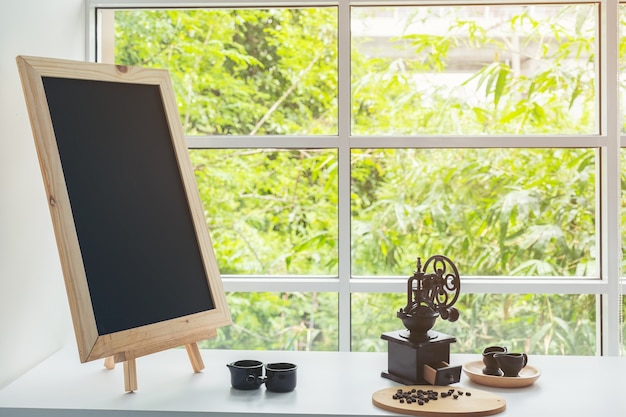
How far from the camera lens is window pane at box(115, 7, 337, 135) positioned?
272cm

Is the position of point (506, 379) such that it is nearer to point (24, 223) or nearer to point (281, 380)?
point (281, 380)

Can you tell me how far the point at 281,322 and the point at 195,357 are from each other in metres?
0.75

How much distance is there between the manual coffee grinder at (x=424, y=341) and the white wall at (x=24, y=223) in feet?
3.32

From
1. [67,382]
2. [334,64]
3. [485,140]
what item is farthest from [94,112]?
[485,140]

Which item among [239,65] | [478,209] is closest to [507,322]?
[478,209]

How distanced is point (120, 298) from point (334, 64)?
1309mm

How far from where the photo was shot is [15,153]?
201 centimetres

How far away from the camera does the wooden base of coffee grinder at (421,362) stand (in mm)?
1888

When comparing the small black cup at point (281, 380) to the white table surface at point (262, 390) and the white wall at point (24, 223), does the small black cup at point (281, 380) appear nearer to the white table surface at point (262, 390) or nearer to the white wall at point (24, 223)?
the white table surface at point (262, 390)

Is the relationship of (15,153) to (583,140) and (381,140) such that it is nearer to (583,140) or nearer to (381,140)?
(381,140)

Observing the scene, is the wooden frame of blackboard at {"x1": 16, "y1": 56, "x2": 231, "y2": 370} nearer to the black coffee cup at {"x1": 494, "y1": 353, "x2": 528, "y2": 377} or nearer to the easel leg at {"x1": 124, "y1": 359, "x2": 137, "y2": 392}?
the easel leg at {"x1": 124, "y1": 359, "x2": 137, "y2": 392}

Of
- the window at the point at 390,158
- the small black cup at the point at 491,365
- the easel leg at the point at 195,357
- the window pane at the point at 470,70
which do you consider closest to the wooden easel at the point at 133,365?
the easel leg at the point at 195,357

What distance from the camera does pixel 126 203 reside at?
75.7 inches

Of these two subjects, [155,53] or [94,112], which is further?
[155,53]
